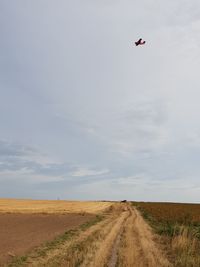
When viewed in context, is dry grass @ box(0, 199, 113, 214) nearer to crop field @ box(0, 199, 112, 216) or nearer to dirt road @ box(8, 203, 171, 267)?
crop field @ box(0, 199, 112, 216)

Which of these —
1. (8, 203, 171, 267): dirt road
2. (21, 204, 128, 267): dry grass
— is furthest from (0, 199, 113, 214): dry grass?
(21, 204, 128, 267): dry grass

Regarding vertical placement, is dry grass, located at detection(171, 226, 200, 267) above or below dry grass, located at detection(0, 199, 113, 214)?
below

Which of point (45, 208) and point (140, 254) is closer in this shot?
point (140, 254)

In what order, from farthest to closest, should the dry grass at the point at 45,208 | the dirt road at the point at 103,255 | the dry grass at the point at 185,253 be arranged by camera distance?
the dry grass at the point at 45,208 < the dry grass at the point at 185,253 < the dirt road at the point at 103,255

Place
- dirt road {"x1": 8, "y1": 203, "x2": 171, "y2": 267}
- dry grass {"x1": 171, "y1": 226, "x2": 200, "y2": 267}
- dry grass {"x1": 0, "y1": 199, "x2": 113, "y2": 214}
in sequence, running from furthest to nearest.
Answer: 1. dry grass {"x1": 0, "y1": 199, "x2": 113, "y2": 214}
2. dry grass {"x1": 171, "y1": 226, "x2": 200, "y2": 267}
3. dirt road {"x1": 8, "y1": 203, "x2": 171, "y2": 267}

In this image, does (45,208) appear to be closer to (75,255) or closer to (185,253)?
(75,255)

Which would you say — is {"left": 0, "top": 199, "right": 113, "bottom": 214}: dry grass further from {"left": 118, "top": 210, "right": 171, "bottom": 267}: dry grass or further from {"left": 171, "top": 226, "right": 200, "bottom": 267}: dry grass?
{"left": 171, "top": 226, "right": 200, "bottom": 267}: dry grass

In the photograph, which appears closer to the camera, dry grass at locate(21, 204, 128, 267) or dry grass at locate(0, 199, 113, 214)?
dry grass at locate(21, 204, 128, 267)

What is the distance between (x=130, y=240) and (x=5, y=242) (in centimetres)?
747

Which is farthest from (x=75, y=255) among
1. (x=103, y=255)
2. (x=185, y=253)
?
(x=185, y=253)

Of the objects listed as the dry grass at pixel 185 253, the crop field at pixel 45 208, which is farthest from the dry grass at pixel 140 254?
the crop field at pixel 45 208

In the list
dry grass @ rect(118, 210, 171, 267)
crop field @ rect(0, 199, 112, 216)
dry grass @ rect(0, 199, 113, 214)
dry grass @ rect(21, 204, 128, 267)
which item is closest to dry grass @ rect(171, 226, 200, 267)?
dry grass @ rect(118, 210, 171, 267)

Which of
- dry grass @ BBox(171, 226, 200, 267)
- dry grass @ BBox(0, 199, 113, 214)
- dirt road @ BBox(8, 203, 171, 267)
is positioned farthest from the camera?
dry grass @ BBox(0, 199, 113, 214)

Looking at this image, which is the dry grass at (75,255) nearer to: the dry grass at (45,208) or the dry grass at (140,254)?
the dry grass at (140,254)
